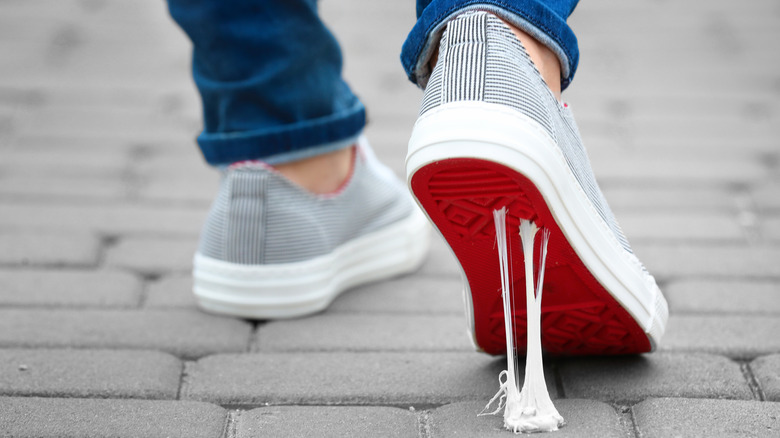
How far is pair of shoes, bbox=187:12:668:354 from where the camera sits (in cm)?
103

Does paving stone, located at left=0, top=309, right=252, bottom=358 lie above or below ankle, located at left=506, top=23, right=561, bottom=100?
below

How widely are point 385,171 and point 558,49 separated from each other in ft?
2.33

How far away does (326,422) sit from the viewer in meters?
1.18

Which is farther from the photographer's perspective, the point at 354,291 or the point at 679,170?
the point at 679,170

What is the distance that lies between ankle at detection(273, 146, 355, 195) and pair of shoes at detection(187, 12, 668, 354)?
3cm

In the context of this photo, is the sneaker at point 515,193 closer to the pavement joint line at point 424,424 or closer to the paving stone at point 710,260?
the pavement joint line at point 424,424

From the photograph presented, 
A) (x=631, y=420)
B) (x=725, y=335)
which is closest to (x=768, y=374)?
(x=725, y=335)

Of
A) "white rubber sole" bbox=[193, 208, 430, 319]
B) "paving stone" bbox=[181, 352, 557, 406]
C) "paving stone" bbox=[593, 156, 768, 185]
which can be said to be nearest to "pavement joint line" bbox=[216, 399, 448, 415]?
"paving stone" bbox=[181, 352, 557, 406]

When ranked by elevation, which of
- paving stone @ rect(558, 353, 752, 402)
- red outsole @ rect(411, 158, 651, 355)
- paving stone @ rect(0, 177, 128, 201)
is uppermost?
red outsole @ rect(411, 158, 651, 355)

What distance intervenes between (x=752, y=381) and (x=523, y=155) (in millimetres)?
556

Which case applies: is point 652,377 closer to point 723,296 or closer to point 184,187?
point 723,296

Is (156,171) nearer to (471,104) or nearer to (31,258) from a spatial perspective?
(31,258)

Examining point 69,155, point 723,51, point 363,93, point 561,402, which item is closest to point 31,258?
point 69,155

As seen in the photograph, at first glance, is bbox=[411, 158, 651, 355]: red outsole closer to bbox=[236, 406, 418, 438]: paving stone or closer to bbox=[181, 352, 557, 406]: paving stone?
→ bbox=[181, 352, 557, 406]: paving stone
